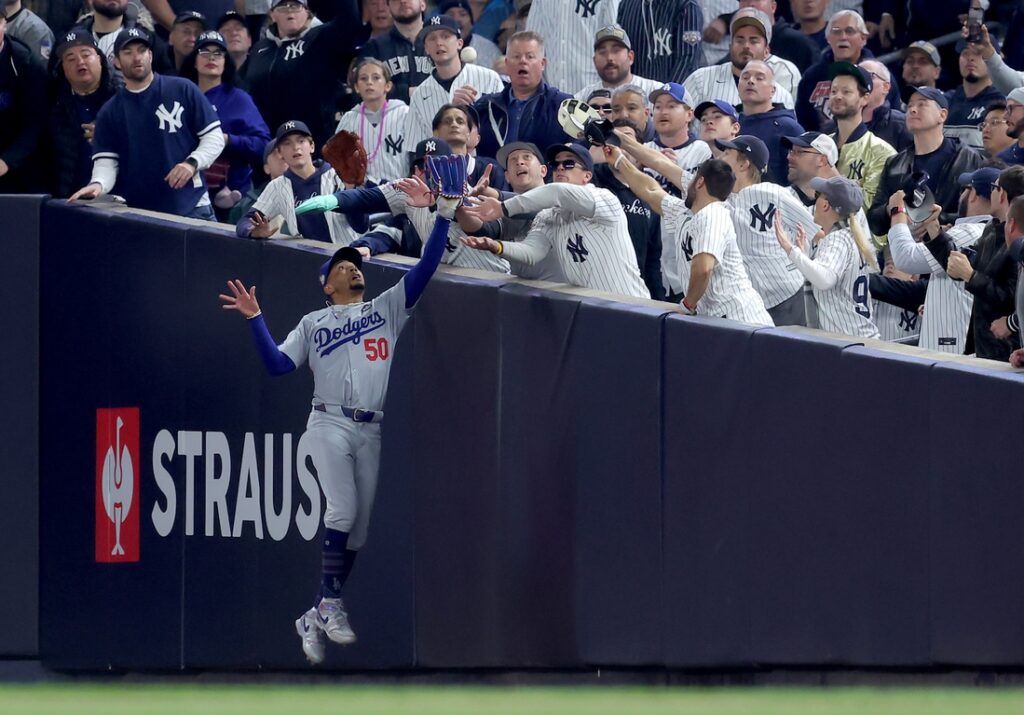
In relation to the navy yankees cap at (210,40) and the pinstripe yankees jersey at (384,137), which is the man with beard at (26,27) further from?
the pinstripe yankees jersey at (384,137)

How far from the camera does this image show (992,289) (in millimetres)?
9125

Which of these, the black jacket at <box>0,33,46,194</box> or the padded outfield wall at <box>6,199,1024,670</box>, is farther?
the black jacket at <box>0,33,46,194</box>

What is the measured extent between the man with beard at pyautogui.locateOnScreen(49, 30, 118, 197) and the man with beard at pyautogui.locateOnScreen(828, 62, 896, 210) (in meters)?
4.77

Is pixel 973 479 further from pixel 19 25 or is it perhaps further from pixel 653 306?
pixel 19 25

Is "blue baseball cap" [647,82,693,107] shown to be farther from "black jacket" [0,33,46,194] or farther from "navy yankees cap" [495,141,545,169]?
"black jacket" [0,33,46,194]

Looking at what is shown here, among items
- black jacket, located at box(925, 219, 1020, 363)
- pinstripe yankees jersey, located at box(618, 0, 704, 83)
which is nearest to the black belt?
black jacket, located at box(925, 219, 1020, 363)

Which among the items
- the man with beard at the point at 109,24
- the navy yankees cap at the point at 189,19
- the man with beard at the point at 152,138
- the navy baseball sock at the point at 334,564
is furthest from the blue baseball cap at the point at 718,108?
the navy yankees cap at the point at 189,19

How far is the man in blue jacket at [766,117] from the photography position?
11.7 m

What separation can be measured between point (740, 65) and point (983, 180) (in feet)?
9.86

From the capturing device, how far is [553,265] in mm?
10375

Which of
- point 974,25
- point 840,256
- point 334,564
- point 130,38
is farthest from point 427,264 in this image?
point 974,25

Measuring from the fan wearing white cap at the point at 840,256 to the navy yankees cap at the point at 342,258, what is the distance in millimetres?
2246

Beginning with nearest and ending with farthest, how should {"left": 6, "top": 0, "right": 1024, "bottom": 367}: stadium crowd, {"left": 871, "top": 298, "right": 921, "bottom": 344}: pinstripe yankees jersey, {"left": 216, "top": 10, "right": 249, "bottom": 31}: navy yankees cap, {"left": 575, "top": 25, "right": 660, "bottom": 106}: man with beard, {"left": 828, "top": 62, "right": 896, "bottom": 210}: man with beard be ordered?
{"left": 6, "top": 0, "right": 1024, "bottom": 367}: stadium crowd → {"left": 871, "top": 298, "right": 921, "bottom": 344}: pinstripe yankees jersey → {"left": 828, "top": 62, "right": 896, "bottom": 210}: man with beard → {"left": 575, "top": 25, "right": 660, "bottom": 106}: man with beard → {"left": 216, "top": 10, "right": 249, "bottom": 31}: navy yankees cap

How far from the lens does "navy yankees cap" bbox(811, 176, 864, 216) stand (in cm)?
996
